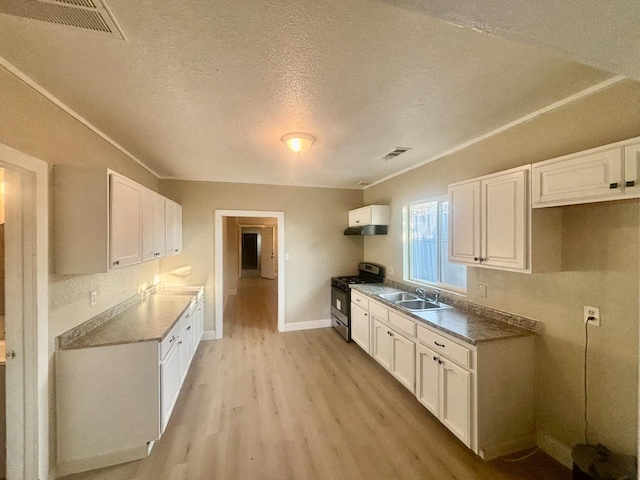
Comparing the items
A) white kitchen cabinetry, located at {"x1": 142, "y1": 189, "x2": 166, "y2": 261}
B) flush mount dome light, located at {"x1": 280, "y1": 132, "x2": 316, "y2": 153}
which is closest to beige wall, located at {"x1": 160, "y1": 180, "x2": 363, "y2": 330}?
white kitchen cabinetry, located at {"x1": 142, "y1": 189, "x2": 166, "y2": 261}

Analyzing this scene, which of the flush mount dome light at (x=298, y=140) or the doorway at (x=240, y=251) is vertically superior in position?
the flush mount dome light at (x=298, y=140)

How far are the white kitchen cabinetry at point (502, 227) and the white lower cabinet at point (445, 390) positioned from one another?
2.85ft

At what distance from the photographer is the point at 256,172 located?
12.0 ft

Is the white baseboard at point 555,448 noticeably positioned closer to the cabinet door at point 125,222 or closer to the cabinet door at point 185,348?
the cabinet door at point 185,348

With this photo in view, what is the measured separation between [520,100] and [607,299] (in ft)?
4.53

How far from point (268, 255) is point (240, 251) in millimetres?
1070

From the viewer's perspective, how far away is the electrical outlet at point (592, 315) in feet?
5.35

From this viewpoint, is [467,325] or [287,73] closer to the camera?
[287,73]

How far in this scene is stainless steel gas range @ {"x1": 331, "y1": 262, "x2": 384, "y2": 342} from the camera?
12.9 ft

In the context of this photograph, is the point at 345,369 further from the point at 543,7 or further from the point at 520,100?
the point at 543,7

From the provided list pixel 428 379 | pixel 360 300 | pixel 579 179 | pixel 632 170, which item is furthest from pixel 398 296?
pixel 632 170

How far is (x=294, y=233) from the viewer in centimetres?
448

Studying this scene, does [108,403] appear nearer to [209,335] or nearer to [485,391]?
[209,335]

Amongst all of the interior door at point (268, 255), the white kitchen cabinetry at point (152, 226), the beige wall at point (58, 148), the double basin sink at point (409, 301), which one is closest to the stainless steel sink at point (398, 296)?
the double basin sink at point (409, 301)
